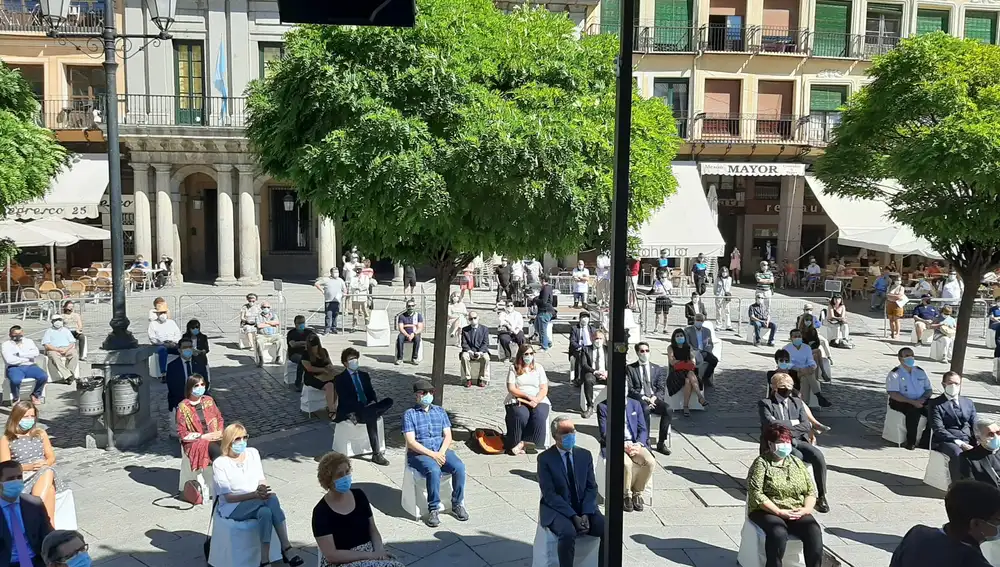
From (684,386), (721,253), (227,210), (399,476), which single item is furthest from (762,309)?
(227,210)

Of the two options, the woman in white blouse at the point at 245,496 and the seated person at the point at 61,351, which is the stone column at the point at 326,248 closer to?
the seated person at the point at 61,351

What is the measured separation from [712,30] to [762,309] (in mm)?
15512

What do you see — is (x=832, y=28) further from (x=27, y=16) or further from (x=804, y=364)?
(x=27, y=16)

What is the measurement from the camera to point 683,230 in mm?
25984

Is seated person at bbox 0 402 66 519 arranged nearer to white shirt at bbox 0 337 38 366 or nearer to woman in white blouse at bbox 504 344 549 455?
white shirt at bbox 0 337 38 366

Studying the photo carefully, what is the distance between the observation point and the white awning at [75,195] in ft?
85.6

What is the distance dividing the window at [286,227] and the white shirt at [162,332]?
18425 millimetres

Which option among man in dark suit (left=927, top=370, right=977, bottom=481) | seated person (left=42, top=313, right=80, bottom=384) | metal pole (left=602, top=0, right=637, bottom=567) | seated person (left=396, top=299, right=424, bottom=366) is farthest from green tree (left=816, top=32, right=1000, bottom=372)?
seated person (left=42, top=313, right=80, bottom=384)

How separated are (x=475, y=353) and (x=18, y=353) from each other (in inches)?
284

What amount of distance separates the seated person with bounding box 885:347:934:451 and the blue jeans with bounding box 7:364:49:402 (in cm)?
1242

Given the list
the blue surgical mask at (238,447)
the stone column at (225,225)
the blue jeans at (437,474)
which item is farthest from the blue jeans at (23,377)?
the stone column at (225,225)

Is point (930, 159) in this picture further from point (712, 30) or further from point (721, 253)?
point (712, 30)

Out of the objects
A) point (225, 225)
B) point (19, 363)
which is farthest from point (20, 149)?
point (225, 225)

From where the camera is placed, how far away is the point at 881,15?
1267 inches
